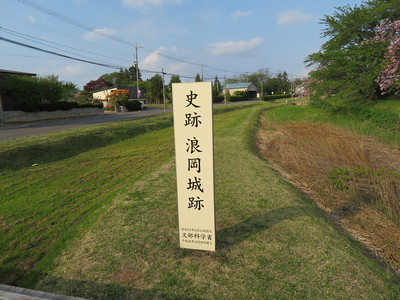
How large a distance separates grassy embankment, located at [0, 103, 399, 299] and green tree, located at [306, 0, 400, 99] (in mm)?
16240

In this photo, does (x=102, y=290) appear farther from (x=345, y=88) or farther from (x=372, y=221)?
(x=345, y=88)

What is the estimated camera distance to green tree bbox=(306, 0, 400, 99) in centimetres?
1912

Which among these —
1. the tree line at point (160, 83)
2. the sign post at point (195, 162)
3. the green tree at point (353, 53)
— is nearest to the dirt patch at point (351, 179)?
the sign post at point (195, 162)

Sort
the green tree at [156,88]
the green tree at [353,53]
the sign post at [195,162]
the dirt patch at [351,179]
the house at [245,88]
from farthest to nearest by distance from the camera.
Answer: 1. the house at [245,88]
2. the green tree at [156,88]
3. the green tree at [353,53]
4. the dirt patch at [351,179]
5. the sign post at [195,162]

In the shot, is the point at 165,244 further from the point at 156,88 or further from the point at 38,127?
the point at 156,88

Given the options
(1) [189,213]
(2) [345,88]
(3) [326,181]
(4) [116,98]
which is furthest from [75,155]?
(4) [116,98]

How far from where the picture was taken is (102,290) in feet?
10.2

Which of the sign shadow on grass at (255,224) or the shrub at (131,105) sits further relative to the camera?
the shrub at (131,105)

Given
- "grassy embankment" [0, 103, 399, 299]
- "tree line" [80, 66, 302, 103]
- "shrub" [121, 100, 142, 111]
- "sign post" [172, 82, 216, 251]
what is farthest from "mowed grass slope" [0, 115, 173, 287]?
"tree line" [80, 66, 302, 103]

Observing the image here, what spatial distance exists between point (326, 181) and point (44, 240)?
710 centimetres

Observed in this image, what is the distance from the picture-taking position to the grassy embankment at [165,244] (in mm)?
3145

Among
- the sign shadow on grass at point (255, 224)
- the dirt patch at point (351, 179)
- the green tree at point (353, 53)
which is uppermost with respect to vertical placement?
the green tree at point (353, 53)

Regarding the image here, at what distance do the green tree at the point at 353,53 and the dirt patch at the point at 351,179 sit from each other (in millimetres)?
8022

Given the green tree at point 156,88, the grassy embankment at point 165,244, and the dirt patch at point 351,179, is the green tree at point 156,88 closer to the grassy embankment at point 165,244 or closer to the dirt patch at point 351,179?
the dirt patch at point 351,179
